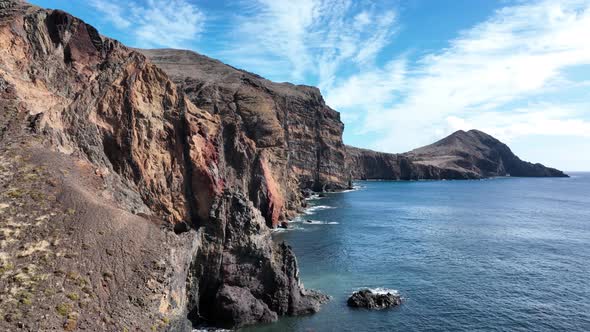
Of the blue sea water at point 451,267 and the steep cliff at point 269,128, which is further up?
the steep cliff at point 269,128

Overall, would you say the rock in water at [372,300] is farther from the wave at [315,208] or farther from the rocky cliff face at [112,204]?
the wave at [315,208]

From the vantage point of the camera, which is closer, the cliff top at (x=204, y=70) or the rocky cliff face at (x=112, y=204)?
the rocky cliff face at (x=112, y=204)

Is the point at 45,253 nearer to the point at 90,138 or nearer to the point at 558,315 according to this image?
the point at 90,138

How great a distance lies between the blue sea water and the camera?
40.8m

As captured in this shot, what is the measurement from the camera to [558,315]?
41750 mm

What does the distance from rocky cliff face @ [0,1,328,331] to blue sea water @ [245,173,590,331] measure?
7.64m

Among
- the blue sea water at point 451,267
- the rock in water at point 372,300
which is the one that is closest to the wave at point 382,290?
the blue sea water at point 451,267

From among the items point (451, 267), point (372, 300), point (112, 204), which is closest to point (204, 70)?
point (451, 267)

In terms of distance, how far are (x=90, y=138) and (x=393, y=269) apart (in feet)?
132

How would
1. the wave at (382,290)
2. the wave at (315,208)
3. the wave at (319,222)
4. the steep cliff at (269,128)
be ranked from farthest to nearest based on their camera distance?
the wave at (315,208) → the wave at (319,222) → the steep cliff at (269,128) → the wave at (382,290)

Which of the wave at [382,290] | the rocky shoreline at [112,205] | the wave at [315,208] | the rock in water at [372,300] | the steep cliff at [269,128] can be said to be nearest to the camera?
the rocky shoreline at [112,205]

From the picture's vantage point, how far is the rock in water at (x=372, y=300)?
4369 cm

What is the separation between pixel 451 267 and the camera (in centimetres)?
5775

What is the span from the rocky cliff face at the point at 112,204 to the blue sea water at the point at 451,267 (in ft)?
25.1
